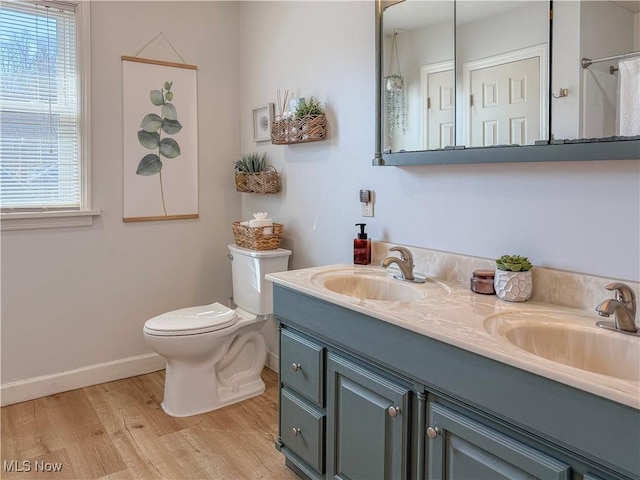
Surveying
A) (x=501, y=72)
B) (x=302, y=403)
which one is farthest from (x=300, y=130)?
(x=302, y=403)

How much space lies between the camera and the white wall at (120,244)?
2.67 m

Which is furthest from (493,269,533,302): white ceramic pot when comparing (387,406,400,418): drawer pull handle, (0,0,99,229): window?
(0,0,99,229): window

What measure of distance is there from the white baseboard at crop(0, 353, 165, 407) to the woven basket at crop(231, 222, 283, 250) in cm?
103

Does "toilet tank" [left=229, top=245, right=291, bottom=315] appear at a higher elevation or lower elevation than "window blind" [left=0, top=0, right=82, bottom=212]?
lower

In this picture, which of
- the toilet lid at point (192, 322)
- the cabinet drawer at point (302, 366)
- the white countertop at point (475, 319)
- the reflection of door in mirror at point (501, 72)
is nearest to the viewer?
the white countertop at point (475, 319)

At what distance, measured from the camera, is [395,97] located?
206 centimetres

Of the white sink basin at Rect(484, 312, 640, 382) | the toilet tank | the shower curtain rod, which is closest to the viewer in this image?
the white sink basin at Rect(484, 312, 640, 382)

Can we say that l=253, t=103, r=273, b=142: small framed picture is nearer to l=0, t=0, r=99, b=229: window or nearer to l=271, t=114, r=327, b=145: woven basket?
l=271, t=114, r=327, b=145: woven basket

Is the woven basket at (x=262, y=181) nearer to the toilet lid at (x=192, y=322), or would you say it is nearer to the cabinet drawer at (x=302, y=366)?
the toilet lid at (x=192, y=322)

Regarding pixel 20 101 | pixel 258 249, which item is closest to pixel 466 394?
pixel 258 249

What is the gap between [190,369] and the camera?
8.30 feet

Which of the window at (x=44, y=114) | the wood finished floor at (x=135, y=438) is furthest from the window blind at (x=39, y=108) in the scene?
the wood finished floor at (x=135, y=438)

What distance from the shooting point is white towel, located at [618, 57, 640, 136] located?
131 cm

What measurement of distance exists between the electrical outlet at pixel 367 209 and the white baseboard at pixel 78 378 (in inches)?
67.9
